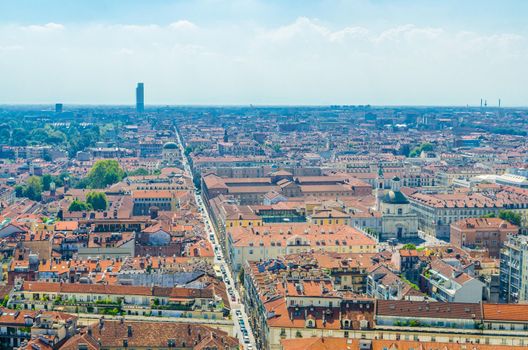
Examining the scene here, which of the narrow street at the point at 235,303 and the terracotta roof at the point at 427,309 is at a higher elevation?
the terracotta roof at the point at 427,309

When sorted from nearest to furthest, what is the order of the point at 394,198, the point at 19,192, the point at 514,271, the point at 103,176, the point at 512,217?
the point at 514,271 → the point at 394,198 → the point at 512,217 → the point at 19,192 → the point at 103,176

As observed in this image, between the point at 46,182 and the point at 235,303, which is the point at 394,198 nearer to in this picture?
the point at 235,303

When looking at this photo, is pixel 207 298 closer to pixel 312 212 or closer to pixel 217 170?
pixel 312 212

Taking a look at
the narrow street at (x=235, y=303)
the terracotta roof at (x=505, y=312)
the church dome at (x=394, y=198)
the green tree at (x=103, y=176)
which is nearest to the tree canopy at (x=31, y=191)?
the green tree at (x=103, y=176)

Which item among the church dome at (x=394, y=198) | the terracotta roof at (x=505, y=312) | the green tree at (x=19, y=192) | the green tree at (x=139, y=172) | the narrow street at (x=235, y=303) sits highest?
the church dome at (x=394, y=198)

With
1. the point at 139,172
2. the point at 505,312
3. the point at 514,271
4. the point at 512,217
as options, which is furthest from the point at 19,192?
the point at 505,312

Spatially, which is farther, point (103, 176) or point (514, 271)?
point (103, 176)

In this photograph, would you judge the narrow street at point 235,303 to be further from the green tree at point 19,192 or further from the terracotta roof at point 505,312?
the green tree at point 19,192

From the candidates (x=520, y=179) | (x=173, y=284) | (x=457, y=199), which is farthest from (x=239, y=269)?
(x=520, y=179)
